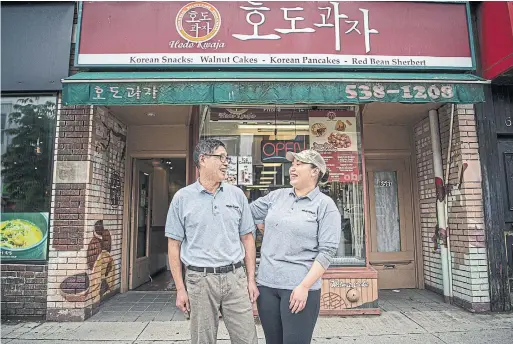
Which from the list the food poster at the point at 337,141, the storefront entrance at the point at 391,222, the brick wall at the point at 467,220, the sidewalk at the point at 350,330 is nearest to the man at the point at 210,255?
the sidewalk at the point at 350,330

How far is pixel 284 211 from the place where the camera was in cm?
243

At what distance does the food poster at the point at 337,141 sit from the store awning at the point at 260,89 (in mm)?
926

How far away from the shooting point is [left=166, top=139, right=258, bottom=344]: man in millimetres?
2408

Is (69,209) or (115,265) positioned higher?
(69,209)

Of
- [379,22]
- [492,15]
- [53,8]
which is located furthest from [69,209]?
[492,15]

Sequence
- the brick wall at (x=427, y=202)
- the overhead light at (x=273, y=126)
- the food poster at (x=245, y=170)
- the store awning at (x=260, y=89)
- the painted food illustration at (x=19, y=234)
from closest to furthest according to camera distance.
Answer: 1. the store awning at (x=260, y=89)
2. the painted food illustration at (x=19, y=234)
3. the food poster at (x=245, y=170)
4. the overhead light at (x=273, y=126)
5. the brick wall at (x=427, y=202)

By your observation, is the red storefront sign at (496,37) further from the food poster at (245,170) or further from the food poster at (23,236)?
the food poster at (23,236)

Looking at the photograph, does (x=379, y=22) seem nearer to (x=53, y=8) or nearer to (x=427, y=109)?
(x=427, y=109)

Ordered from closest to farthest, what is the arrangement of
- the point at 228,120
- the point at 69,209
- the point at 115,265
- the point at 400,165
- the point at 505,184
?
1. the point at 69,209
2. the point at 505,184
3. the point at 228,120
4. the point at 115,265
5. the point at 400,165

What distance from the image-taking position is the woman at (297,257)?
7.37 feet

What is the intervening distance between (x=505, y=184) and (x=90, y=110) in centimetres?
589

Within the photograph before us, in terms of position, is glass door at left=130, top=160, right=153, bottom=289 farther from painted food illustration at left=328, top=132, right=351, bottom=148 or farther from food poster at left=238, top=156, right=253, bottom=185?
painted food illustration at left=328, top=132, right=351, bottom=148

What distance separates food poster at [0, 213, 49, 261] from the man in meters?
3.04

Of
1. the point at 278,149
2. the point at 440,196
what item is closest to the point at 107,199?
the point at 278,149
